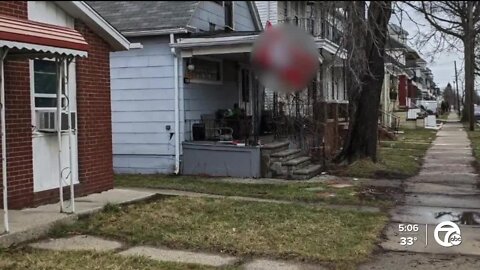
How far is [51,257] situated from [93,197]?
11.2 ft

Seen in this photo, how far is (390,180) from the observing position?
12680 millimetres

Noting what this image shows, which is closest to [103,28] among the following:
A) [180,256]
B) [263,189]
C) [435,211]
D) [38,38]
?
[38,38]

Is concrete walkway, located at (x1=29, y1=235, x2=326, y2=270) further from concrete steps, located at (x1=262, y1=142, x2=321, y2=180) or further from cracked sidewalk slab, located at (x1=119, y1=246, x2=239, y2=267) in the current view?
concrete steps, located at (x1=262, y1=142, x2=321, y2=180)

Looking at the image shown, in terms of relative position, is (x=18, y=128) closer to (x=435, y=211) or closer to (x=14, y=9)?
(x=14, y=9)

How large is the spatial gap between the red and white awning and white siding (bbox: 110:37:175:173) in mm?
6138

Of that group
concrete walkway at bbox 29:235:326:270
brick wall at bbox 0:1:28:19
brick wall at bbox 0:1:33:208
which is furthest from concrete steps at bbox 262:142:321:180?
concrete walkway at bbox 29:235:326:270

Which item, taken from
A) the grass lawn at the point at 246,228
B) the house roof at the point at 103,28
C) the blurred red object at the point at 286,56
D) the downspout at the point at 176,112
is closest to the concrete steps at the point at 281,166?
the downspout at the point at 176,112

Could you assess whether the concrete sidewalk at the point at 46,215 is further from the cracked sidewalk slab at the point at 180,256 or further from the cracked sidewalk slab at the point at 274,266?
the cracked sidewalk slab at the point at 274,266

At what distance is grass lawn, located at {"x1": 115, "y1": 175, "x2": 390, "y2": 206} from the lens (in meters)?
10.1

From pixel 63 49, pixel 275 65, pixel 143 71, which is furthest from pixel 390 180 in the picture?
pixel 275 65

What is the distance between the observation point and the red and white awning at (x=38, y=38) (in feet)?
21.0

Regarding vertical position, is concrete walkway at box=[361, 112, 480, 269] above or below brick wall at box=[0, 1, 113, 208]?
Result: below

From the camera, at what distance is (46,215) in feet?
24.9

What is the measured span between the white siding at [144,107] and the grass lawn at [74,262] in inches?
306
